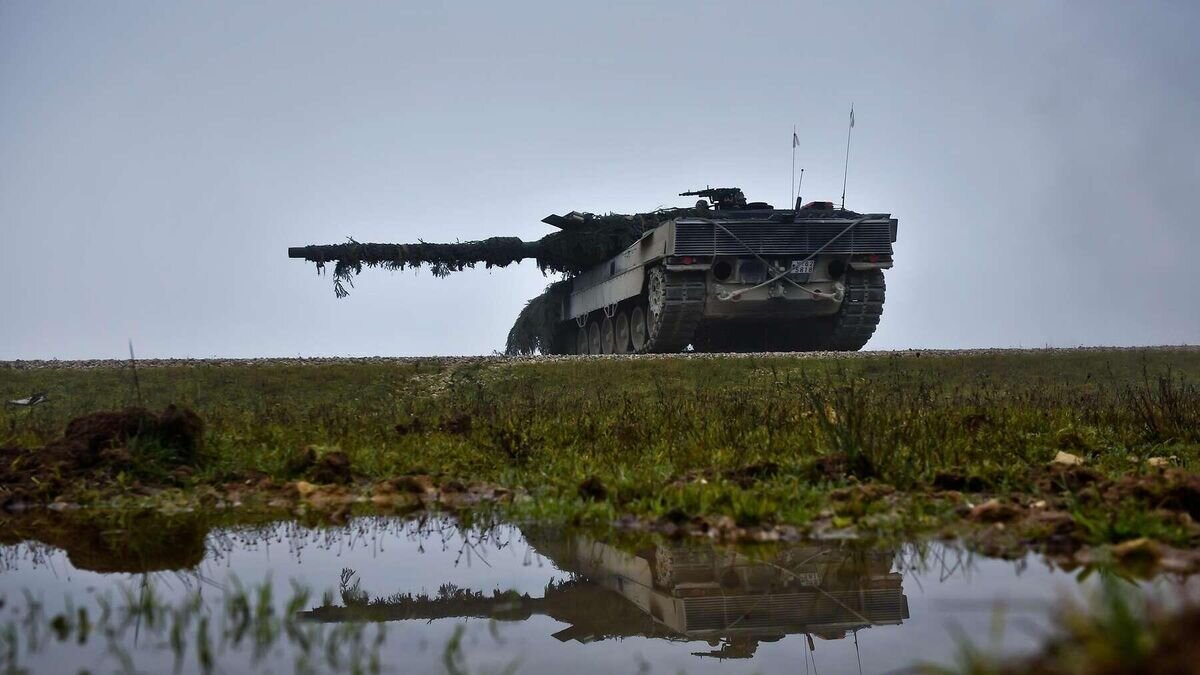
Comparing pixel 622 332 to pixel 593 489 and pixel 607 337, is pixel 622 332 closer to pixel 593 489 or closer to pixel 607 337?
pixel 607 337

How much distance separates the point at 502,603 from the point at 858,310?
19.6 metres

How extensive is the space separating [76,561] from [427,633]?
1.86m

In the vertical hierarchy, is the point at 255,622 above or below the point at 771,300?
below

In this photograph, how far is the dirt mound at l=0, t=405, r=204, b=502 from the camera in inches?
253

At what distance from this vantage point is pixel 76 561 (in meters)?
4.44

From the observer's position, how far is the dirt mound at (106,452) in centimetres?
641

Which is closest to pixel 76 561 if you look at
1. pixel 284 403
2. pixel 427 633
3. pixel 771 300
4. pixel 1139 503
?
pixel 427 633

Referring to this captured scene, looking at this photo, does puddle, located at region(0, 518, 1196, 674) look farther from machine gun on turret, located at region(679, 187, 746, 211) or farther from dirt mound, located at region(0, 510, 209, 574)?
machine gun on turret, located at region(679, 187, 746, 211)

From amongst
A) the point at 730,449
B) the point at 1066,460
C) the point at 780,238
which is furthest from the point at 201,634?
the point at 780,238

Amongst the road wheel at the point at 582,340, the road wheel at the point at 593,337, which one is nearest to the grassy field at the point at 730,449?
the road wheel at the point at 593,337

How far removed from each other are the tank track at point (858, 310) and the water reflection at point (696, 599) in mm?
18223

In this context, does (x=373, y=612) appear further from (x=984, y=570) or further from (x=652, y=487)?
(x=652, y=487)

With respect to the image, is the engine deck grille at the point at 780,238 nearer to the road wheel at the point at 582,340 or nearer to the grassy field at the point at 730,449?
the grassy field at the point at 730,449

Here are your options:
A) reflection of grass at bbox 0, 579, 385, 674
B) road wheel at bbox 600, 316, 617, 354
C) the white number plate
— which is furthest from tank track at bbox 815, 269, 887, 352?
reflection of grass at bbox 0, 579, 385, 674
